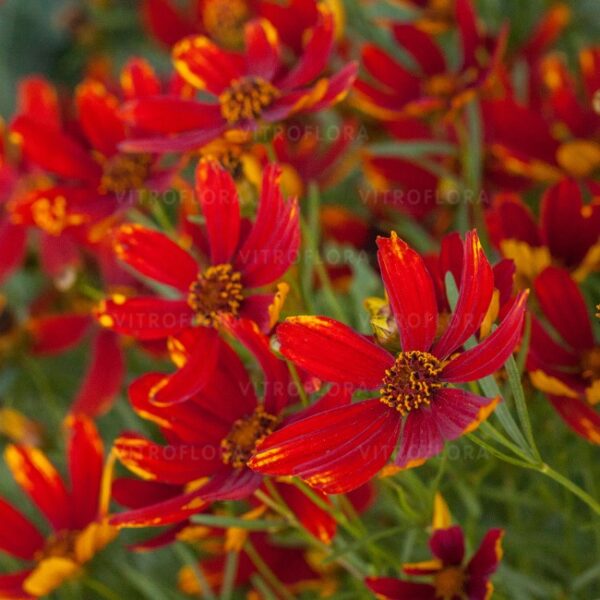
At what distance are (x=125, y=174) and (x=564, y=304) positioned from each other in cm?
34

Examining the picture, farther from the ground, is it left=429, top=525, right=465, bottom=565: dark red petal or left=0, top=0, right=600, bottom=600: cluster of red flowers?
left=0, top=0, right=600, bottom=600: cluster of red flowers

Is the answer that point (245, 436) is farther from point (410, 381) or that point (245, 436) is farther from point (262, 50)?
point (262, 50)

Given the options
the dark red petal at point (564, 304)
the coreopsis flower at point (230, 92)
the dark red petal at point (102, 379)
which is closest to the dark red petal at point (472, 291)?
the dark red petal at point (564, 304)

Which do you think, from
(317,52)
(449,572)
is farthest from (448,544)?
(317,52)

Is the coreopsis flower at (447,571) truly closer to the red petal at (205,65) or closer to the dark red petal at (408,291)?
the dark red petal at (408,291)

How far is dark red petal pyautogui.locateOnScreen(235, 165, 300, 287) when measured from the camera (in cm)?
52

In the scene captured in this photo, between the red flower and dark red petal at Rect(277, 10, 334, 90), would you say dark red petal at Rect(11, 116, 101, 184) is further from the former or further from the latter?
the red flower

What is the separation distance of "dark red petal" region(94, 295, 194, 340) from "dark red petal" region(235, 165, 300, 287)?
47 mm

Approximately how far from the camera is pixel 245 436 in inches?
21.9

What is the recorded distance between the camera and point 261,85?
667 mm

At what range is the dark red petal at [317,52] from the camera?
2.19ft

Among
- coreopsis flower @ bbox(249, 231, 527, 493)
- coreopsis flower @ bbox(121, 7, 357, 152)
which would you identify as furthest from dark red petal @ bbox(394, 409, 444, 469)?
coreopsis flower @ bbox(121, 7, 357, 152)

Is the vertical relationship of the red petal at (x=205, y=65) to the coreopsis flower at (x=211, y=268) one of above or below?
above

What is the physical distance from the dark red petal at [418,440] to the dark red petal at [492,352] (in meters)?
0.02
